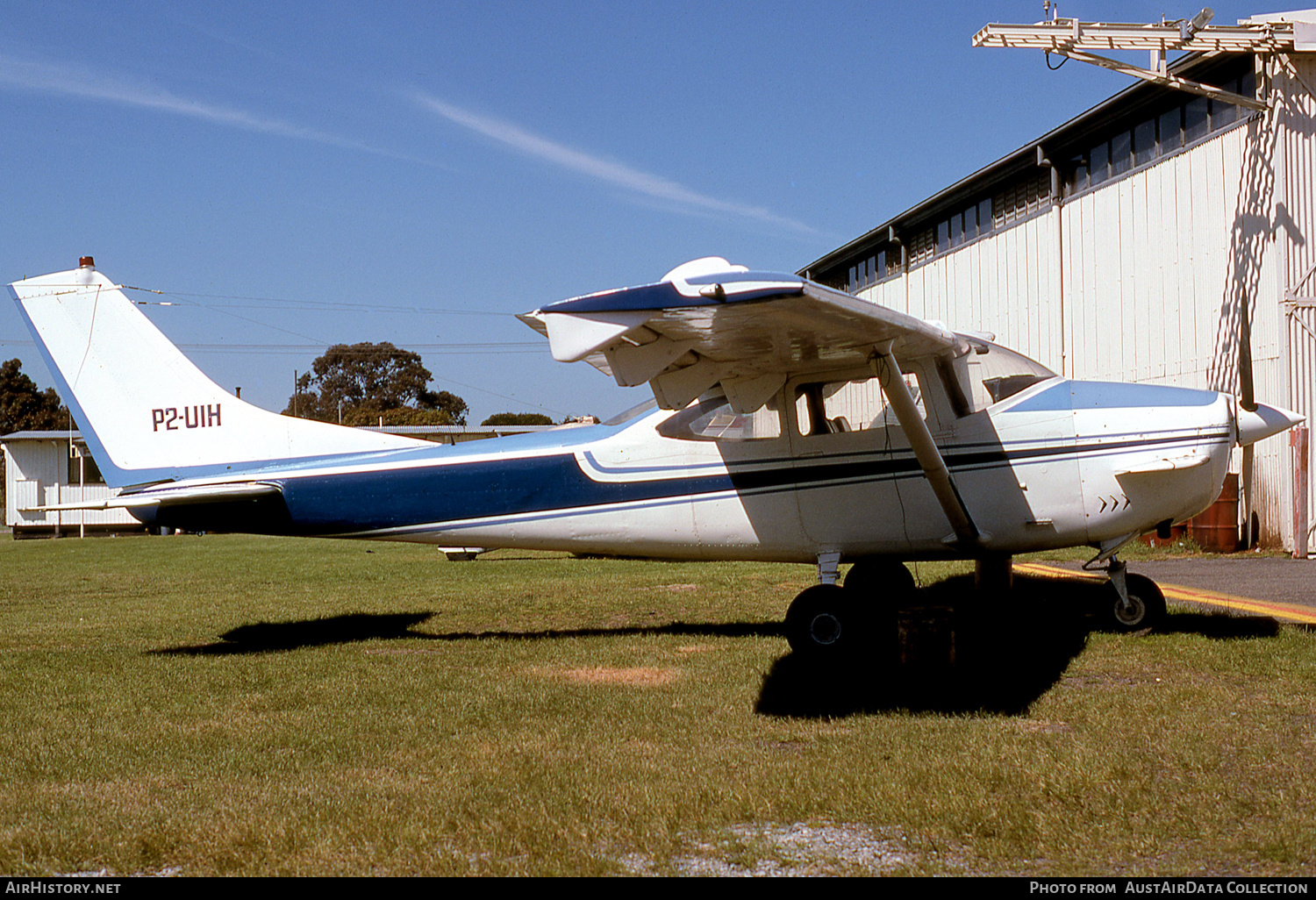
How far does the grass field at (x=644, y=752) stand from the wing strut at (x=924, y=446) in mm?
1036

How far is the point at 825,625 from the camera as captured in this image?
7.33 m

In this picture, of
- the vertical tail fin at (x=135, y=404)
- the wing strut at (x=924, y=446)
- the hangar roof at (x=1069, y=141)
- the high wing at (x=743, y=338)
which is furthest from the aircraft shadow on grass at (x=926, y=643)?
the hangar roof at (x=1069, y=141)

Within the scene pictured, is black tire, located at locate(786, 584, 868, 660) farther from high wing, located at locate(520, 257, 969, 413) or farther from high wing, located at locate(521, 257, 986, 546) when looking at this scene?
high wing, located at locate(520, 257, 969, 413)

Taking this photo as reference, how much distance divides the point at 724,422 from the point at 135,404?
18.0 feet

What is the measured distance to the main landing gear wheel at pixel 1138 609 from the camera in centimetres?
837

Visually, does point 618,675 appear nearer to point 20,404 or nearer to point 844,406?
point 844,406

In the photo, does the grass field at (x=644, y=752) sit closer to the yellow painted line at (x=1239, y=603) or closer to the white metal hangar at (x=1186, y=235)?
the yellow painted line at (x=1239, y=603)

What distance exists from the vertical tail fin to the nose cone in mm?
7350

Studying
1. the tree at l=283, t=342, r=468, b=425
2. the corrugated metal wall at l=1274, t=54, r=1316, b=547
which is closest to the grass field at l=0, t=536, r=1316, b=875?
the corrugated metal wall at l=1274, t=54, r=1316, b=547

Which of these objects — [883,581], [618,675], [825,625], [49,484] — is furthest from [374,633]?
[49,484]

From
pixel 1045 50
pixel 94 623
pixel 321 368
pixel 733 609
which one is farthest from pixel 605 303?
pixel 321 368

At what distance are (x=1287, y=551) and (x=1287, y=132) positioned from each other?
672 centimetres

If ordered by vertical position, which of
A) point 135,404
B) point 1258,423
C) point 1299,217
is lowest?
point 1258,423
